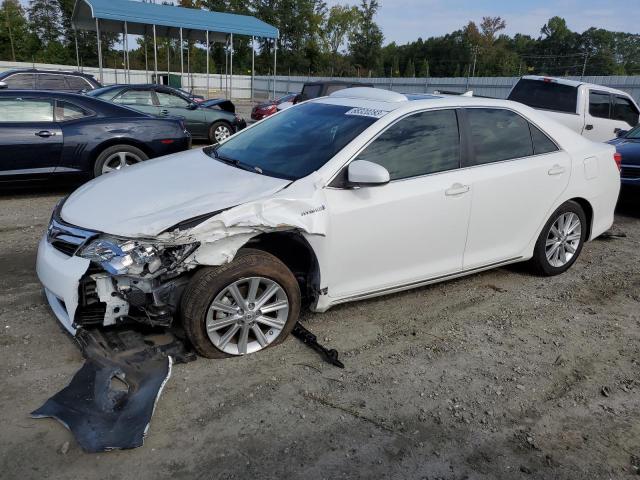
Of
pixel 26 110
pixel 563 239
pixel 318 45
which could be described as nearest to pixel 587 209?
pixel 563 239

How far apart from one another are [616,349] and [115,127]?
657 cm

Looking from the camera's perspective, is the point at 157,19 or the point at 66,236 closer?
the point at 66,236

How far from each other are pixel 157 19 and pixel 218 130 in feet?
46.4

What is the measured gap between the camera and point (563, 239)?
5.02 meters

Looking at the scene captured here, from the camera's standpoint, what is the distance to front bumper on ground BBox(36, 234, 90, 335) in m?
3.08

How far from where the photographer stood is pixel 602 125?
10.5 meters

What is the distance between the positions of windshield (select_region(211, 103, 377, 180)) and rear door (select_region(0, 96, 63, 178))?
3601mm

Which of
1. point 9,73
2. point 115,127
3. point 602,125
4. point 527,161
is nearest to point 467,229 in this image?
point 527,161

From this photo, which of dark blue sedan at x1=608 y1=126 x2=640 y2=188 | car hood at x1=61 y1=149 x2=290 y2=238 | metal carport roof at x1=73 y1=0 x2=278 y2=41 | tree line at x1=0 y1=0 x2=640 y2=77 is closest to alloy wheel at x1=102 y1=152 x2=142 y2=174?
car hood at x1=61 y1=149 x2=290 y2=238

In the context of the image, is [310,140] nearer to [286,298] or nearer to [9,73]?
[286,298]

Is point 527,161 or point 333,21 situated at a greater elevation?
point 333,21

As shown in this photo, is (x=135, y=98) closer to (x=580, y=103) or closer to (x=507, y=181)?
(x=580, y=103)

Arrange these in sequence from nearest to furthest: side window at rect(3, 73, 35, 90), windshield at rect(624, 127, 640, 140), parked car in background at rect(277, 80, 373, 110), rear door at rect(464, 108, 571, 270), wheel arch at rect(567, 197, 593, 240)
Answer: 1. rear door at rect(464, 108, 571, 270)
2. wheel arch at rect(567, 197, 593, 240)
3. windshield at rect(624, 127, 640, 140)
4. side window at rect(3, 73, 35, 90)
5. parked car in background at rect(277, 80, 373, 110)

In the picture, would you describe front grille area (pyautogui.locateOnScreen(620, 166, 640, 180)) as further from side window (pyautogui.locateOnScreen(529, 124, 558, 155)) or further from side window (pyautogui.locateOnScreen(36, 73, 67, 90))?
side window (pyautogui.locateOnScreen(36, 73, 67, 90))
